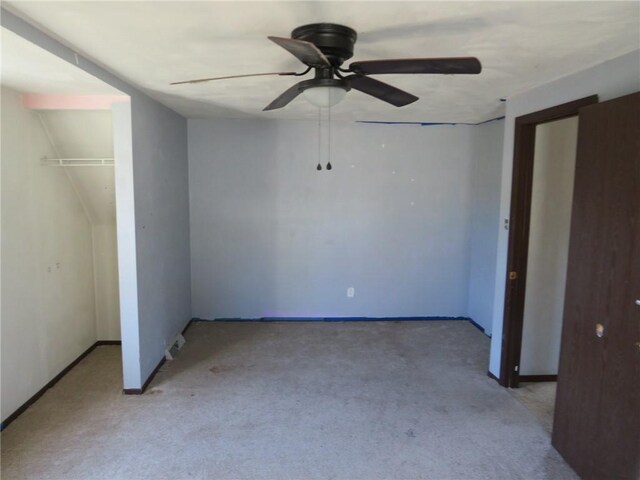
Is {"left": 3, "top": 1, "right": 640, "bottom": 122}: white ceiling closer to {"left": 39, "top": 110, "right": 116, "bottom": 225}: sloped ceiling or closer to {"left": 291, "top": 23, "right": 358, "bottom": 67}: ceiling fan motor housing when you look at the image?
{"left": 291, "top": 23, "right": 358, "bottom": 67}: ceiling fan motor housing

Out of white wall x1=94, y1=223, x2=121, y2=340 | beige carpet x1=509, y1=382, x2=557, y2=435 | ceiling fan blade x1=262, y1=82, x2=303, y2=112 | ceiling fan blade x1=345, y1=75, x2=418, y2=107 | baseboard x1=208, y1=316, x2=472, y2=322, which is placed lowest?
beige carpet x1=509, y1=382, x2=557, y2=435

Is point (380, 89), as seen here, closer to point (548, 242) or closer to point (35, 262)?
point (548, 242)

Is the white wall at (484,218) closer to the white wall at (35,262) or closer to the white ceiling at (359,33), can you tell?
the white ceiling at (359,33)

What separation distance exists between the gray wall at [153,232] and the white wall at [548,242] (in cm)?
297

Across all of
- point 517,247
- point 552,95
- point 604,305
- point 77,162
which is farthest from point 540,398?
point 77,162

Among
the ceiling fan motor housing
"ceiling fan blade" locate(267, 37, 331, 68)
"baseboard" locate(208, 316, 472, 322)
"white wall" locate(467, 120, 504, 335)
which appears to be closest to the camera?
"ceiling fan blade" locate(267, 37, 331, 68)

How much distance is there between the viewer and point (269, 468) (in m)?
2.35

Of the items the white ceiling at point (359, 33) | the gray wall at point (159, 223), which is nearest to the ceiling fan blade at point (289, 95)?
the white ceiling at point (359, 33)

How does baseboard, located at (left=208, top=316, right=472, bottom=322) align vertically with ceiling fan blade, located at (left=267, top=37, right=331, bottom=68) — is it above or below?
below

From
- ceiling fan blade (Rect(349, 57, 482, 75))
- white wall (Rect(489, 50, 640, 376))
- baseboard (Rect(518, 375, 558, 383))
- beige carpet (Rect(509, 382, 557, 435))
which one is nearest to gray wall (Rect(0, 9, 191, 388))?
ceiling fan blade (Rect(349, 57, 482, 75))

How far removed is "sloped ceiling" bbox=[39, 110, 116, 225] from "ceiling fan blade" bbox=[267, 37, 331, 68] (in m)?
2.09

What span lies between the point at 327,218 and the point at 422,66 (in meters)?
3.15

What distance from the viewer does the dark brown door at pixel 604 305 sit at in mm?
1949

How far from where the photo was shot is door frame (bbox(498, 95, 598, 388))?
304 centimetres
